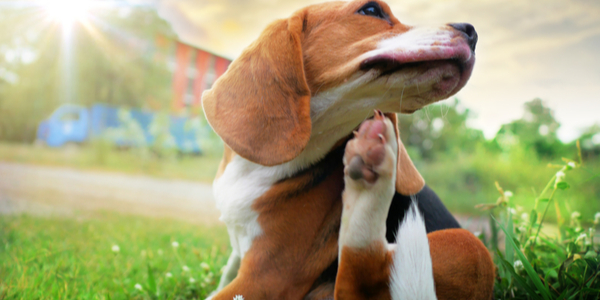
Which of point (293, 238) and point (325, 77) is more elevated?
point (325, 77)

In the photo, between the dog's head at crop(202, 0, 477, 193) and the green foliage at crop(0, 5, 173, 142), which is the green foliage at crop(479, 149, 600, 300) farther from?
the green foliage at crop(0, 5, 173, 142)

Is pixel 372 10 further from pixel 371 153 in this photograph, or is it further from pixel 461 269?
pixel 461 269

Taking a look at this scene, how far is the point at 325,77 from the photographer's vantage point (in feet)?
4.86

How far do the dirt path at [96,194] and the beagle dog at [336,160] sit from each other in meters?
3.07

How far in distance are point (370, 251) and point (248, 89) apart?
775 mm

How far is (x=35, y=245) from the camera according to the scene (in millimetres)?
2395

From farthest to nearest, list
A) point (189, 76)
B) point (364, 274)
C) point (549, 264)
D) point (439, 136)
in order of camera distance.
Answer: point (189, 76)
point (439, 136)
point (549, 264)
point (364, 274)

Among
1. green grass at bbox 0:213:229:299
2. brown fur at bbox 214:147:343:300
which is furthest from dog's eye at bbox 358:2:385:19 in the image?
green grass at bbox 0:213:229:299

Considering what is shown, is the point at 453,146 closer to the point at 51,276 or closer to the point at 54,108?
the point at 51,276

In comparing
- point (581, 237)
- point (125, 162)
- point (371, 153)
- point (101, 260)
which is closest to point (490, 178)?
point (581, 237)

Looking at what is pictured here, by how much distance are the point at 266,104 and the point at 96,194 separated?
4749mm

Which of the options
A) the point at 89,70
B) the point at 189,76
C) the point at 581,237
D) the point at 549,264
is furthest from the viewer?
the point at 89,70

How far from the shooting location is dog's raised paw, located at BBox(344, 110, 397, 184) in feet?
3.89

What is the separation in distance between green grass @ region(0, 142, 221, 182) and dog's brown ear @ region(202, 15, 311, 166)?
5761 mm
